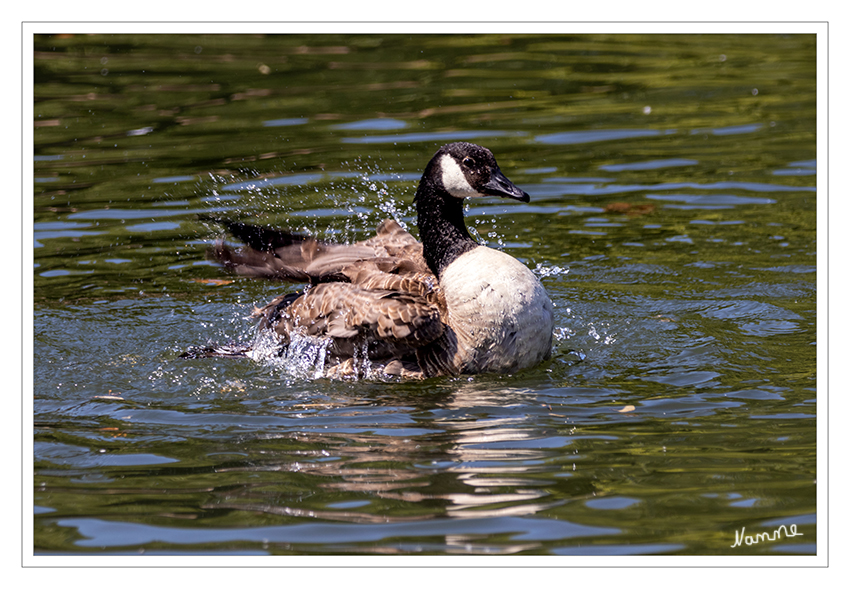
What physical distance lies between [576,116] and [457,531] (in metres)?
10.6

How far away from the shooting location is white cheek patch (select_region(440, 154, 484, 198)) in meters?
8.48

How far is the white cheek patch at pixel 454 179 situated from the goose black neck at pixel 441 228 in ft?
0.39

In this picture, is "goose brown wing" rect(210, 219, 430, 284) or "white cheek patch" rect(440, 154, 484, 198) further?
"goose brown wing" rect(210, 219, 430, 284)

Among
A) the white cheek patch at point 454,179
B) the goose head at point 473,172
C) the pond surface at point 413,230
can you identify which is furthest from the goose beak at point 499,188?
the pond surface at point 413,230

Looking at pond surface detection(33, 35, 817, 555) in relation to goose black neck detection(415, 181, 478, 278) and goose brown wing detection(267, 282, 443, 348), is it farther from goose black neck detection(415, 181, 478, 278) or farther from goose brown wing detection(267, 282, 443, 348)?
goose black neck detection(415, 181, 478, 278)

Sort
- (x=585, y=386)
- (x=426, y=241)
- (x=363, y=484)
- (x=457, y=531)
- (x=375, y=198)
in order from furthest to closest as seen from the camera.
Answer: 1. (x=375, y=198)
2. (x=426, y=241)
3. (x=585, y=386)
4. (x=363, y=484)
5. (x=457, y=531)

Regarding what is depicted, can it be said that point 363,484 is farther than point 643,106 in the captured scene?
No

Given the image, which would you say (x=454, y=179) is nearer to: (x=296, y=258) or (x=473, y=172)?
(x=473, y=172)

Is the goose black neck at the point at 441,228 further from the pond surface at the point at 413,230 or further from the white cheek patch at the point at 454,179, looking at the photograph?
the pond surface at the point at 413,230

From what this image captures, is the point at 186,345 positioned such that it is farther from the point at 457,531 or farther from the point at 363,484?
the point at 457,531

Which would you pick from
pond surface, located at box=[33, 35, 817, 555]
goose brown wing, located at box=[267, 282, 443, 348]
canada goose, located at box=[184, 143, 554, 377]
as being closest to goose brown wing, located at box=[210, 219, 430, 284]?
canada goose, located at box=[184, 143, 554, 377]

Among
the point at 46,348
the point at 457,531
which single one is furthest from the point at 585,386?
the point at 46,348

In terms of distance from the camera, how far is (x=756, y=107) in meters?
15.2

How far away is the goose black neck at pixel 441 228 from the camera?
864cm
